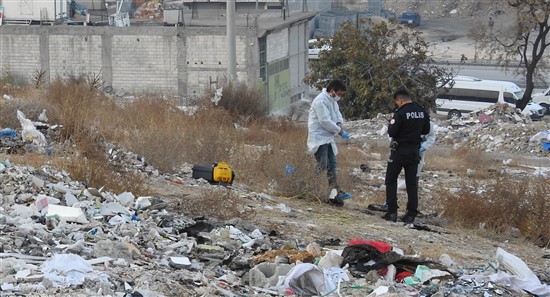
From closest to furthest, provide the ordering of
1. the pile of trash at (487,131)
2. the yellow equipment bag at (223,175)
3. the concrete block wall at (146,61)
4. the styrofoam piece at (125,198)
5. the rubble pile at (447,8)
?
the styrofoam piece at (125,198) → the yellow equipment bag at (223,175) → the pile of trash at (487,131) → the concrete block wall at (146,61) → the rubble pile at (447,8)

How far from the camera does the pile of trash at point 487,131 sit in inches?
941

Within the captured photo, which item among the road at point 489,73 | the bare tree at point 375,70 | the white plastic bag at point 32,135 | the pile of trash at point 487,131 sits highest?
the white plastic bag at point 32,135

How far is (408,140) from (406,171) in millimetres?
418

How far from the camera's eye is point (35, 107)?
52.5 ft

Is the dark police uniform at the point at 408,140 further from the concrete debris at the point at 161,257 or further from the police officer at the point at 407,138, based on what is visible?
the concrete debris at the point at 161,257

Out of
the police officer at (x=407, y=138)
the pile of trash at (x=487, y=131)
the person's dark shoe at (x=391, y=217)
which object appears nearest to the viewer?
the police officer at (x=407, y=138)

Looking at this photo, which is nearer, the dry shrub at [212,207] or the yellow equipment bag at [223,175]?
the dry shrub at [212,207]

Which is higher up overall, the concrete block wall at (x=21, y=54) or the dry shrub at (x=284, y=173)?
the dry shrub at (x=284, y=173)

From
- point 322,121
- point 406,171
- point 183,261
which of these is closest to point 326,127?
point 322,121

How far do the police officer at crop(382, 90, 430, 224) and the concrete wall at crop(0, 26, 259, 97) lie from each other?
32.7m

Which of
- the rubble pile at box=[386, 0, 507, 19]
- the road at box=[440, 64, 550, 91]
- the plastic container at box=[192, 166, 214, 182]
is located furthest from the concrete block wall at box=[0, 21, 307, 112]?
the rubble pile at box=[386, 0, 507, 19]

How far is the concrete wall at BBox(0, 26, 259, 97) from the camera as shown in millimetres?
44781

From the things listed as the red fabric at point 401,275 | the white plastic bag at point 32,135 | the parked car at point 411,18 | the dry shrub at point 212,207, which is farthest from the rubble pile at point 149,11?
the red fabric at point 401,275

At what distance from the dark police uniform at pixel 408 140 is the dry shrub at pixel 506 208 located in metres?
1.08
